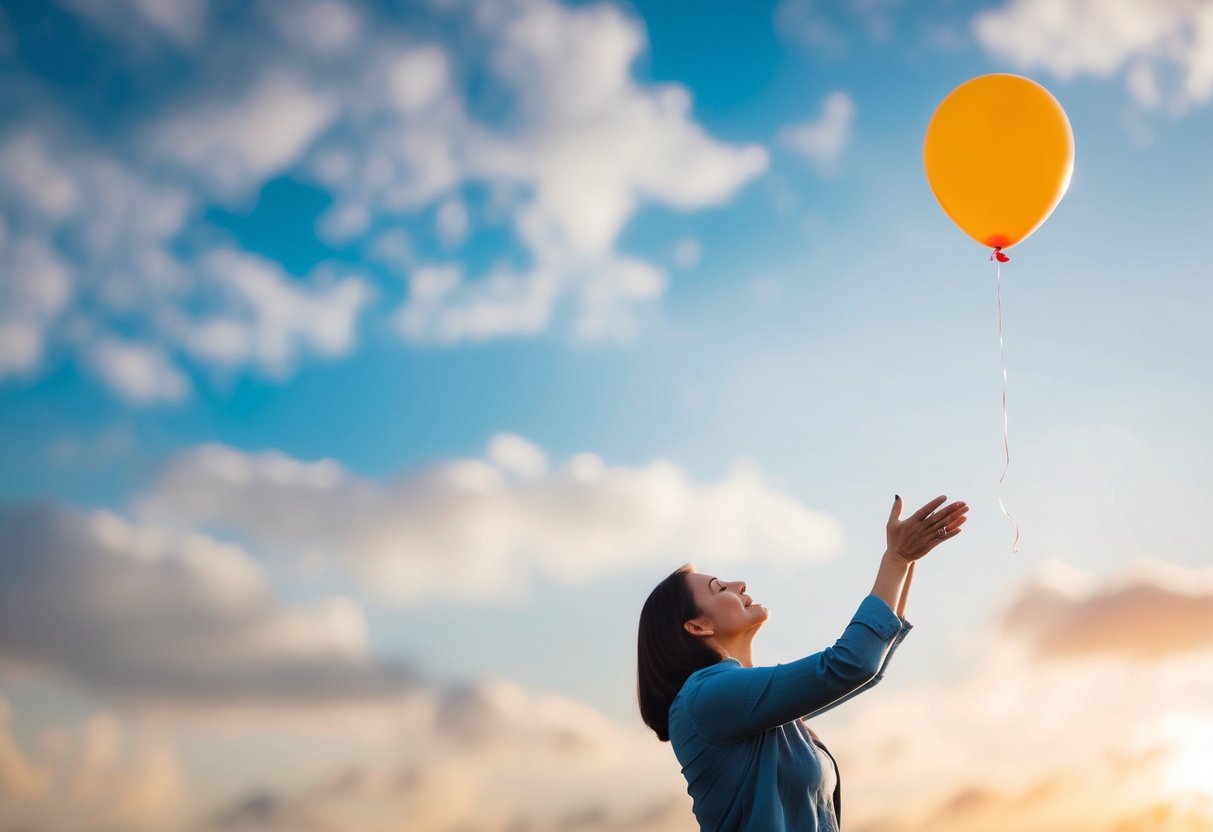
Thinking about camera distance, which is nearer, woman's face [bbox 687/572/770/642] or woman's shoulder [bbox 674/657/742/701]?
woman's shoulder [bbox 674/657/742/701]

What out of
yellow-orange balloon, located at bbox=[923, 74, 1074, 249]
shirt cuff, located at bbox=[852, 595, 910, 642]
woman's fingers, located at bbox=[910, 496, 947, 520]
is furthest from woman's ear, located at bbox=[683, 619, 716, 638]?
yellow-orange balloon, located at bbox=[923, 74, 1074, 249]

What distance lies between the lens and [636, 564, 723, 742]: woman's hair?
4.85 meters

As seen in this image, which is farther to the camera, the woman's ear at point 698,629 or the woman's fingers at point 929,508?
the woman's ear at point 698,629

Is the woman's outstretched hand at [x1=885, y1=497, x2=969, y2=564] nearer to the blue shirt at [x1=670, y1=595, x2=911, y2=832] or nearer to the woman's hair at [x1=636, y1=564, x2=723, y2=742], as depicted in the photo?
the blue shirt at [x1=670, y1=595, x2=911, y2=832]

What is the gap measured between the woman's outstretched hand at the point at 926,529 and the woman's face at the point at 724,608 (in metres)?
0.86

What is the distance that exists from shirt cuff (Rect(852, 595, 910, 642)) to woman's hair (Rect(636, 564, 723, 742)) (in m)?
0.89

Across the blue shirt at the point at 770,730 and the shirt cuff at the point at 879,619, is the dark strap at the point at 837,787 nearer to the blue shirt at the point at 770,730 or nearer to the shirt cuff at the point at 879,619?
the blue shirt at the point at 770,730

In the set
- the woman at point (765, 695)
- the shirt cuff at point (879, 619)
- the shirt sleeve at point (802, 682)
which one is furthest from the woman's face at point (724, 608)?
the shirt cuff at point (879, 619)

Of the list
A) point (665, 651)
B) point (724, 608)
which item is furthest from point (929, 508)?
point (665, 651)

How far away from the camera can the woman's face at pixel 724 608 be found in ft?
16.1

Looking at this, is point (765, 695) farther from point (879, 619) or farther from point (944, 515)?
point (944, 515)

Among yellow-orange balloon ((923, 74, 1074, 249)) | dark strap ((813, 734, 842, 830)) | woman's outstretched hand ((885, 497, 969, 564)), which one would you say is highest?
yellow-orange balloon ((923, 74, 1074, 249))

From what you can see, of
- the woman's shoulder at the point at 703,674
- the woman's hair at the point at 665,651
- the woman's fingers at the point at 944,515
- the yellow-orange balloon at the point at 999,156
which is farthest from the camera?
the yellow-orange balloon at the point at 999,156

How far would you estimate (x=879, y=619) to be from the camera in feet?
13.8
